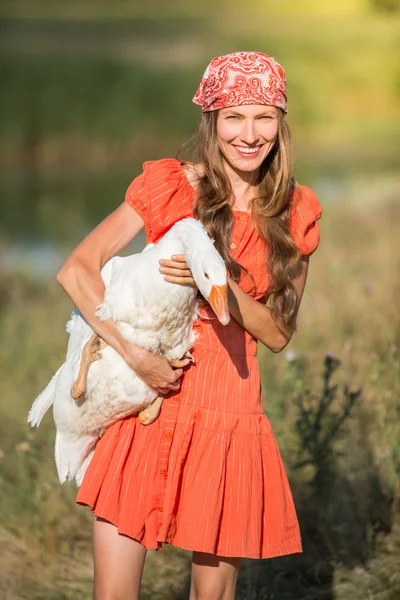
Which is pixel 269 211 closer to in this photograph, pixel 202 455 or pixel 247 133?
pixel 247 133

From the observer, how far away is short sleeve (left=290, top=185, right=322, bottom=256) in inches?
116

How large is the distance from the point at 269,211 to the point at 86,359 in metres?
0.67

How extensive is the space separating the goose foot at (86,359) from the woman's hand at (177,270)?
0.30 metres

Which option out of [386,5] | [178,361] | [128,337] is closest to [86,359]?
[128,337]

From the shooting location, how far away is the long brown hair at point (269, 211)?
9.25 feet

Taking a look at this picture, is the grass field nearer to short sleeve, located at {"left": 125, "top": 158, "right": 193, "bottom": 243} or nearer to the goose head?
short sleeve, located at {"left": 125, "top": 158, "right": 193, "bottom": 243}

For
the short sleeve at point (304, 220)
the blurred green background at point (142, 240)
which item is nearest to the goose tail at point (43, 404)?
the short sleeve at point (304, 220)

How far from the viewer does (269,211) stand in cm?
285

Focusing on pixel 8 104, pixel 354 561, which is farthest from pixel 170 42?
pixel 354 561

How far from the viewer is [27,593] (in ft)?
13.3

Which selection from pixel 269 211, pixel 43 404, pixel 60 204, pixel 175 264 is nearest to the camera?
pixel 175 264

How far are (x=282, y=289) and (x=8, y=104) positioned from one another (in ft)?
31.9

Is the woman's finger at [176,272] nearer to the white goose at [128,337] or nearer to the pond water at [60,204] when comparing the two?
the white goose at [128,337]

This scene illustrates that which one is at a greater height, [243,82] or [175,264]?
[243,82]
